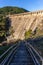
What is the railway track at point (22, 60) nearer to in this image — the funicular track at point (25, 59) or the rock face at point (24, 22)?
the funicular track at point (25, 59)

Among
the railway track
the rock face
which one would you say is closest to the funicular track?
the railway track

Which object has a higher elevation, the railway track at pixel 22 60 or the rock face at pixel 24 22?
the railway track at pixel 22 60

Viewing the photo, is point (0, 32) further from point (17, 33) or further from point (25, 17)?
point (25, 17)

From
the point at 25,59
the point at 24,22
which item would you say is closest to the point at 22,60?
the point at 25,59

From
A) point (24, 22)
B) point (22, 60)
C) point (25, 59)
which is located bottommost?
point (24, 22)

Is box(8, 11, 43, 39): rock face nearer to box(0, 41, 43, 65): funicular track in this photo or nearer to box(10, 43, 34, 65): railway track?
box(10, 43, 34, 65): railway track

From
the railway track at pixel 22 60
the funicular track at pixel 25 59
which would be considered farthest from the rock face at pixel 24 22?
the funicular track at pixel 25 59

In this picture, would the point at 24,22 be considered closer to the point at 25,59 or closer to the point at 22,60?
the point at 25,59

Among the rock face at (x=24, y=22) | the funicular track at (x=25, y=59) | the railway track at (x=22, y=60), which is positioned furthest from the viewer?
the rock face at (x=24, y=22)

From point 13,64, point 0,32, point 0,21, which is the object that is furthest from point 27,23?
point 13,64
